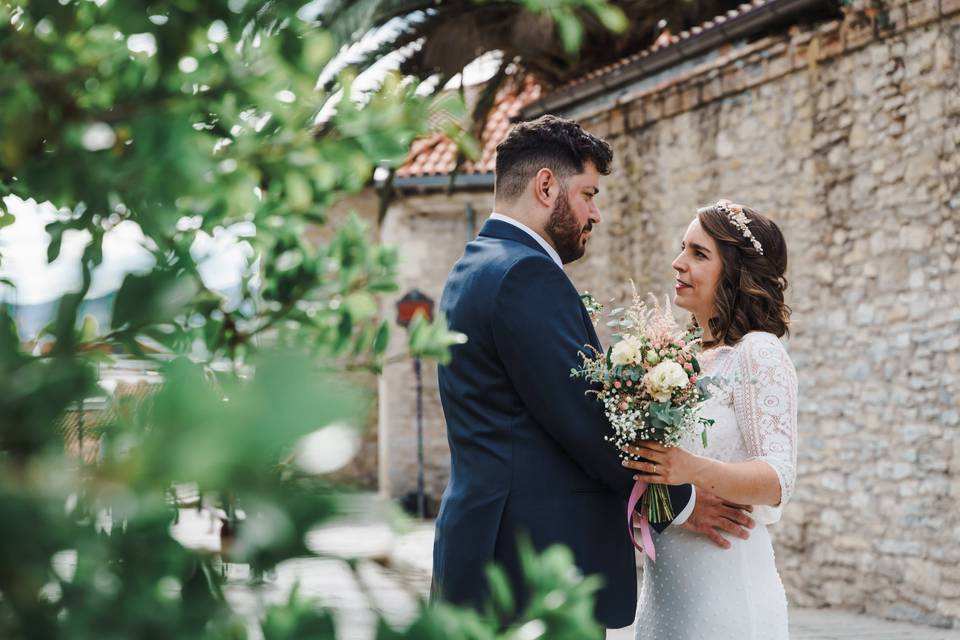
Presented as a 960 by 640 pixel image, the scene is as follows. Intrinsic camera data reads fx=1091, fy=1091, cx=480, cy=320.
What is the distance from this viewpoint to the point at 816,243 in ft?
23.6

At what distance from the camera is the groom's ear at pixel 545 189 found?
272cm

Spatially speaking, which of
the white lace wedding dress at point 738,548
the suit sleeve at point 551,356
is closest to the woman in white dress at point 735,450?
the white lace wedding dress at point 738,548

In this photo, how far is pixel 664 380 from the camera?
7.90 ft

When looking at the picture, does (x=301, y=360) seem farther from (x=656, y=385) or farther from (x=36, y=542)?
(x=656, y=385)

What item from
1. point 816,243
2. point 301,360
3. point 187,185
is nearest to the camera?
point 301,360

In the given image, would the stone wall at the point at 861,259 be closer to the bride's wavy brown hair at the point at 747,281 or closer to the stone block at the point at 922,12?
the stone block at the point at 922,12

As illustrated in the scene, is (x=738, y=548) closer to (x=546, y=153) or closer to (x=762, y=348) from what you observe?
(x=762, y=348)

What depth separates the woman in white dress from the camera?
266 cm

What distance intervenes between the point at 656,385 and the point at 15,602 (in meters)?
1.92

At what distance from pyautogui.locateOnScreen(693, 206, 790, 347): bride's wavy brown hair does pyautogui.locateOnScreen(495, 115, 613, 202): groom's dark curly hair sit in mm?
480

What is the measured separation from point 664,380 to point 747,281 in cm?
71

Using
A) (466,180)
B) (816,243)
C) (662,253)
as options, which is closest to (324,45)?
(816,243)

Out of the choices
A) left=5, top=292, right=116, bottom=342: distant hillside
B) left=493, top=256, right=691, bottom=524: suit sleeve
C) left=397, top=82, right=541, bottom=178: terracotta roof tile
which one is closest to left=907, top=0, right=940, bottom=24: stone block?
left=493, top=256, right=691, bottom=524: suit sleeve

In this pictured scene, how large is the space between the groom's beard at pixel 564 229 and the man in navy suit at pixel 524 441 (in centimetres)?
8
